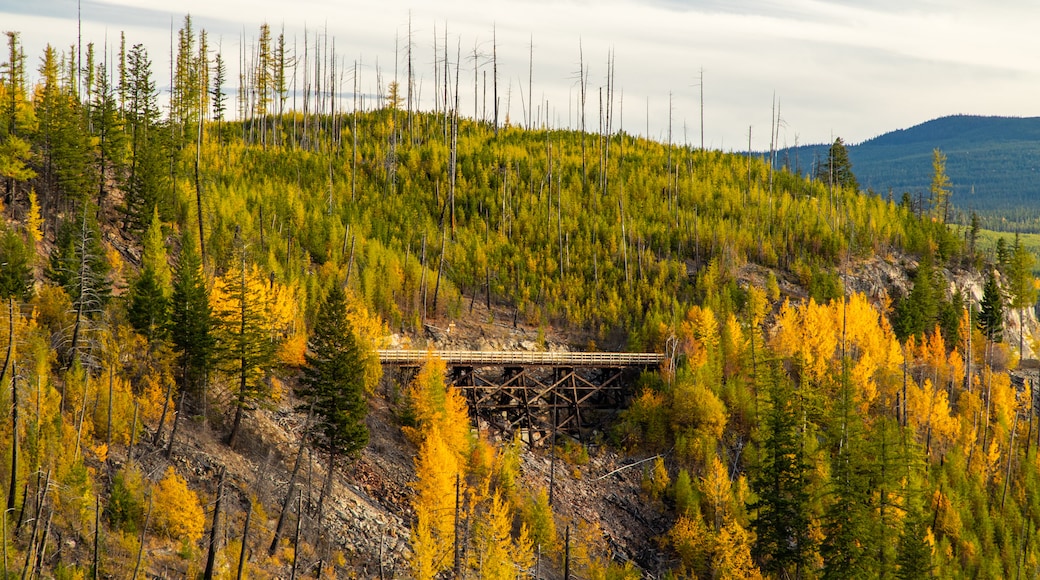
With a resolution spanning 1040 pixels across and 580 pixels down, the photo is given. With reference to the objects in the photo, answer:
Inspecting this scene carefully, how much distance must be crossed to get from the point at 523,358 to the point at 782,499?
19433 millimetres

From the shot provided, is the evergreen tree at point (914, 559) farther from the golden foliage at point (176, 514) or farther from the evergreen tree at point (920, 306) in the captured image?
the evergreen tree at point (920, 306)

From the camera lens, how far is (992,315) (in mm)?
83938

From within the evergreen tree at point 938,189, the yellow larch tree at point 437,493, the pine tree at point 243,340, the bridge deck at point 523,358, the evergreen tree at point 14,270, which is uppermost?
the evergreen tree at point 938,189

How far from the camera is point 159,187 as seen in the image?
6575 centimetres

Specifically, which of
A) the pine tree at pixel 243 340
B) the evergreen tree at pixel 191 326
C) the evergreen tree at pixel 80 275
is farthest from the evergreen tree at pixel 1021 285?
the evergreen tree at pixel 80 275

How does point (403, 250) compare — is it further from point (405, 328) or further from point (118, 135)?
point (118, 135)

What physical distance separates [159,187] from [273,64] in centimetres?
4247

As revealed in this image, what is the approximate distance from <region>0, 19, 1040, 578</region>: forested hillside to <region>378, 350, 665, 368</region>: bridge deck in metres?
1.69

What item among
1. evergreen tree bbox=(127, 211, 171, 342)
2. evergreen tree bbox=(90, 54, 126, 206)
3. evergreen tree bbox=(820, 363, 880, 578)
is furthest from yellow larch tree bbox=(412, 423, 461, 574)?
evergreen tree bbox=(90, 54, 126, 206)

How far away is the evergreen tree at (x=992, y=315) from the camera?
275ft

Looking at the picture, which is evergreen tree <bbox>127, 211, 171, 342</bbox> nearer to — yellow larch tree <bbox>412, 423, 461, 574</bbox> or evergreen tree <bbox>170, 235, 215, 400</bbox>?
evergreen tree <bbox>170, 235, 215, 400</bbox>

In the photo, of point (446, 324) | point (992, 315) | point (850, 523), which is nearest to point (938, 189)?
point (992, 315)

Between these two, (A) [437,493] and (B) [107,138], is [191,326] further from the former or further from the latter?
(B) [107,138]

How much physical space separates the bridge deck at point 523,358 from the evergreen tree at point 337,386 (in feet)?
23.6
